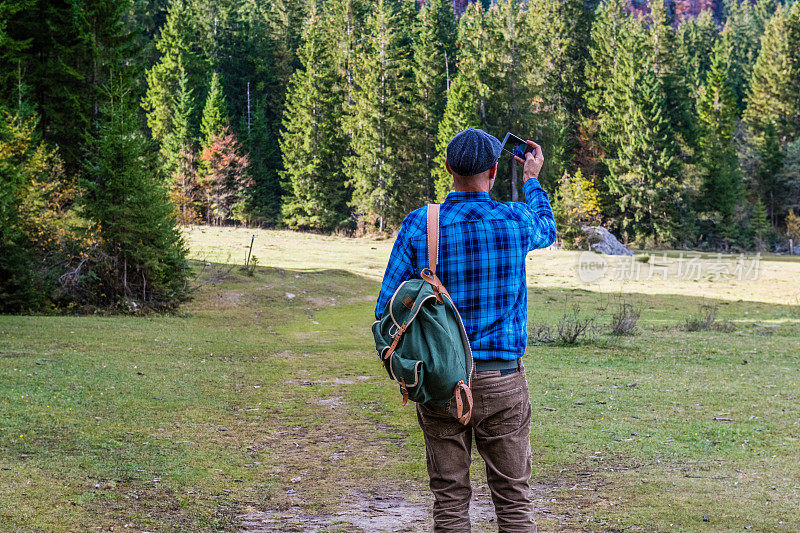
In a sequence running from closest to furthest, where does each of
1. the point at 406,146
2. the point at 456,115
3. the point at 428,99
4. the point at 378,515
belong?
the point at 378,515 → the point at 456,115 → the point at 406,146 → the point at 428,99

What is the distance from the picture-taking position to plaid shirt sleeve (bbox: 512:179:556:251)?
324cm

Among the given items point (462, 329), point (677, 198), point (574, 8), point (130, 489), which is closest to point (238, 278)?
point (130, 489)

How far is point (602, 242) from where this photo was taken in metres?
44.3

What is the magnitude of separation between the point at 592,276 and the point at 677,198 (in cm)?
1975

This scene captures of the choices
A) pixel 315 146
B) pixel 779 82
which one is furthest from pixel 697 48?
pixel 315 146

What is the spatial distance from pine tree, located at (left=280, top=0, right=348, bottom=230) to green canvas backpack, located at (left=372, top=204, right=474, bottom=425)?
163 ft

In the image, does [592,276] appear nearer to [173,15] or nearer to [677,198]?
[677,198]

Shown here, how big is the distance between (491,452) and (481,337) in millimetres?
488

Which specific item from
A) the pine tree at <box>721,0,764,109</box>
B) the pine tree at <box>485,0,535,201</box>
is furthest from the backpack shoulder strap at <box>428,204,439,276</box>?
the pine tree at <box>721,0,764,109</box>

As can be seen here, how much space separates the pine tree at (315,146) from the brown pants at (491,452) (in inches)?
1951

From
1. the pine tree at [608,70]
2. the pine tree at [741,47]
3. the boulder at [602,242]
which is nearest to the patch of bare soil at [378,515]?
the boulder at [602,242]

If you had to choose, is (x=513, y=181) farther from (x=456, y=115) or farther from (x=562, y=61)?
(x=562, y=61)

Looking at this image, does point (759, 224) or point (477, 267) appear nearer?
point (477, 267)

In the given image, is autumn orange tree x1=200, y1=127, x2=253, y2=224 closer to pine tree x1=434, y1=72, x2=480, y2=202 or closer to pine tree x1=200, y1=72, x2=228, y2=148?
pine tree x1=200, y1=72, x2=228, y2=148
